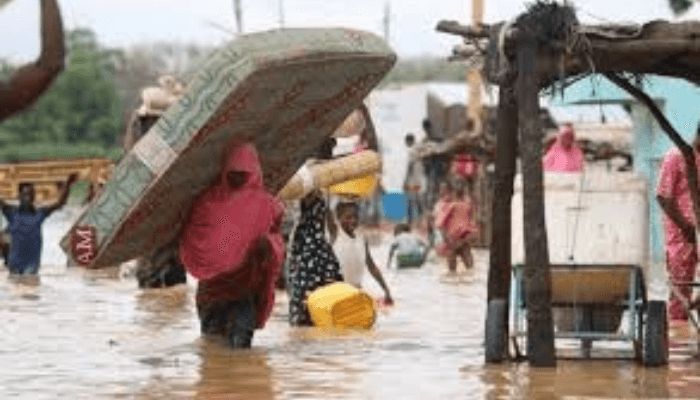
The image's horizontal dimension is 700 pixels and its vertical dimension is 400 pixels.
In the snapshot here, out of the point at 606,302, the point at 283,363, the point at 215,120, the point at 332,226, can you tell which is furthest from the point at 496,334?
the point at 332,226

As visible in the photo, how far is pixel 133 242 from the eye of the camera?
13812 mm

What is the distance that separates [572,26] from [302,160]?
3162 millimetres

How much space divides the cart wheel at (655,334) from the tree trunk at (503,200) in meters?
0.85

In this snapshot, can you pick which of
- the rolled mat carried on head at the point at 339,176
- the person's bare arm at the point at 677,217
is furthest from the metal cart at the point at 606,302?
the rolled mat carried on head at the point at 339,176

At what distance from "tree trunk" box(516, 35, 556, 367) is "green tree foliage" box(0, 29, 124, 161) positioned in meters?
59.5

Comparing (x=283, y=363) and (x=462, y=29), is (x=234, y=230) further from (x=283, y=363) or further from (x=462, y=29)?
(x=462, y=29)

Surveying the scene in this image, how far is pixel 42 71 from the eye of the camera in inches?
327

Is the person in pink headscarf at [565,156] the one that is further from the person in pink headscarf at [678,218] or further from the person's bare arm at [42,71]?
the person's bare arm at [42,71]

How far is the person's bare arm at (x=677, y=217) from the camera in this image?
1529 cm

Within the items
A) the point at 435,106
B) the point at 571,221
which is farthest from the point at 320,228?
the point at 435,106

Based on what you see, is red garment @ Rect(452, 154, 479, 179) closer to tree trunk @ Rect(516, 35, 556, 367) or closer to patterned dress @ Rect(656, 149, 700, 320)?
patterned dress @ Rect(656, 149, 700, 320)

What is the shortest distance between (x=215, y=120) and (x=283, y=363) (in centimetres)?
157

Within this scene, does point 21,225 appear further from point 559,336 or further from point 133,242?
point 559,336

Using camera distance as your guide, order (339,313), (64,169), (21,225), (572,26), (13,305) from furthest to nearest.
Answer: (64,169) → (21,225) → (13,305) → (339,313) → (572,26)
